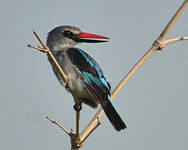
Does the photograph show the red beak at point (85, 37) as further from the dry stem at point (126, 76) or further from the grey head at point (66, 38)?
the dry stem at point (126, 76)

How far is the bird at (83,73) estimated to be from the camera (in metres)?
4.56

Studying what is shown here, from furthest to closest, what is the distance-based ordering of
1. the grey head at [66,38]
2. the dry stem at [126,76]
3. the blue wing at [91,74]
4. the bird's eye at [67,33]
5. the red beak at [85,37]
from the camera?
1. the bird's eye at [67,33]
2. the grey head at [66,38]
3. the red beak at [85,37]
4. the blue wing at [91,74]
5. the dry stem at [126,76]

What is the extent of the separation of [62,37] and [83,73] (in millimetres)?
969

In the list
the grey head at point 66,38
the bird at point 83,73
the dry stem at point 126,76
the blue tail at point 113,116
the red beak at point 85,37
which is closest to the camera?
the dry stem at point 126,76

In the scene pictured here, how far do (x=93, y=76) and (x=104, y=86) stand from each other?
0.72ft

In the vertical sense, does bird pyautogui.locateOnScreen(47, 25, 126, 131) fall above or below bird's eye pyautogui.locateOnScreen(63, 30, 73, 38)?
below

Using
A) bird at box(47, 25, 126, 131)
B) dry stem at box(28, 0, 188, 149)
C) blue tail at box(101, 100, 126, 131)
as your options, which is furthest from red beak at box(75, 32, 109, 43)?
dry stem at box(28, 0, 188, 149)

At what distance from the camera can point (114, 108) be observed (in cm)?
456

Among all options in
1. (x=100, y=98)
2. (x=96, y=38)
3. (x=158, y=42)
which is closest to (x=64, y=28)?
(x=96, y=38)

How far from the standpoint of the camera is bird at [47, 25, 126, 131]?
4.56m

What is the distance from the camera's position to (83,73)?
16.3 feet

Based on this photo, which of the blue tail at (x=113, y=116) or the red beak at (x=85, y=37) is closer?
the blue tail at (x=113, y=116)

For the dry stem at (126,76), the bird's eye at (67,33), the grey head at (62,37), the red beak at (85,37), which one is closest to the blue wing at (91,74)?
the red beak at (85,37)

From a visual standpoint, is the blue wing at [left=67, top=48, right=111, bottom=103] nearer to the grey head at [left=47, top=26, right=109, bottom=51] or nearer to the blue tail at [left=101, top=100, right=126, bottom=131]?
the blue tail at [left=101, top=100, right=126, bottom=131]
